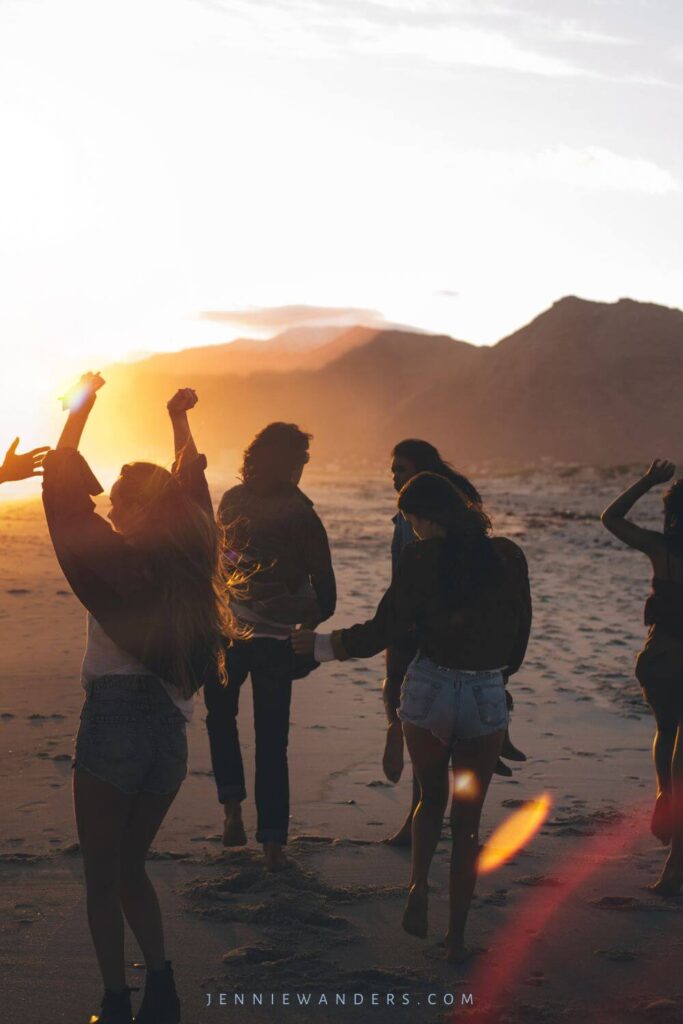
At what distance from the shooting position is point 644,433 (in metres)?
155

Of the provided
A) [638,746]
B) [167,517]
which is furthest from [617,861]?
[167,517]

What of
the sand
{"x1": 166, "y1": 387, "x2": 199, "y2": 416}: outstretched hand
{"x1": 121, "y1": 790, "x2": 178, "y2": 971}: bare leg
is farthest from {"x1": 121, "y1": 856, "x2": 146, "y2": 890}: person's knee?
{"x1": 166, "y1": 387, "x2": 199, "y2": 416}: outstretched hand


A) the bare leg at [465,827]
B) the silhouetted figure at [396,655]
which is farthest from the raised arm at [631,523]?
the bare leg at [465,827]

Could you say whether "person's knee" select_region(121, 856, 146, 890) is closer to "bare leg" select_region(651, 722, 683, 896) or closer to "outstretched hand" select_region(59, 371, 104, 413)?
"outstretched hand" select_region(59, 371, 104, 413)

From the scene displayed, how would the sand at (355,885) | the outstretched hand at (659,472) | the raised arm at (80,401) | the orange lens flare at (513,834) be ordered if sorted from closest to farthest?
the raised arm at (80,401) → the sand at (355,885) → the outstretched hand at (659,472) → the orange lens flare at (513,834)

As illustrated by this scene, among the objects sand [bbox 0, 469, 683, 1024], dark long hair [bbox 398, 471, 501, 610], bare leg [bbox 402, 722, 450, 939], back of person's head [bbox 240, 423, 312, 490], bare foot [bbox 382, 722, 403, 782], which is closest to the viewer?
sand [bbox 0, 469, 683, 1024]

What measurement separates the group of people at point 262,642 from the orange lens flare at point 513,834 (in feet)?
1.38

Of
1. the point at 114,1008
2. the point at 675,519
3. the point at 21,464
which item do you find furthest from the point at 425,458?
the point at 114,1008

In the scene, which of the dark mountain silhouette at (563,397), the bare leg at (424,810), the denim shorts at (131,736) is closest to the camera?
the denim shorts at (131,736)

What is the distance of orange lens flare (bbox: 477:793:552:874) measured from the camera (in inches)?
230

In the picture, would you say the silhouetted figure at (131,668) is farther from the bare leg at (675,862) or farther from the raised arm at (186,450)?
the bare leg at (675,862)

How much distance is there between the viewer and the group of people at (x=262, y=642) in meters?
3.67

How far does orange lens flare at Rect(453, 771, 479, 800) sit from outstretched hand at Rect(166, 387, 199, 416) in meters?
1.84

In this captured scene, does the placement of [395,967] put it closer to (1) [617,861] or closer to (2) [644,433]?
(1) [617,861]
